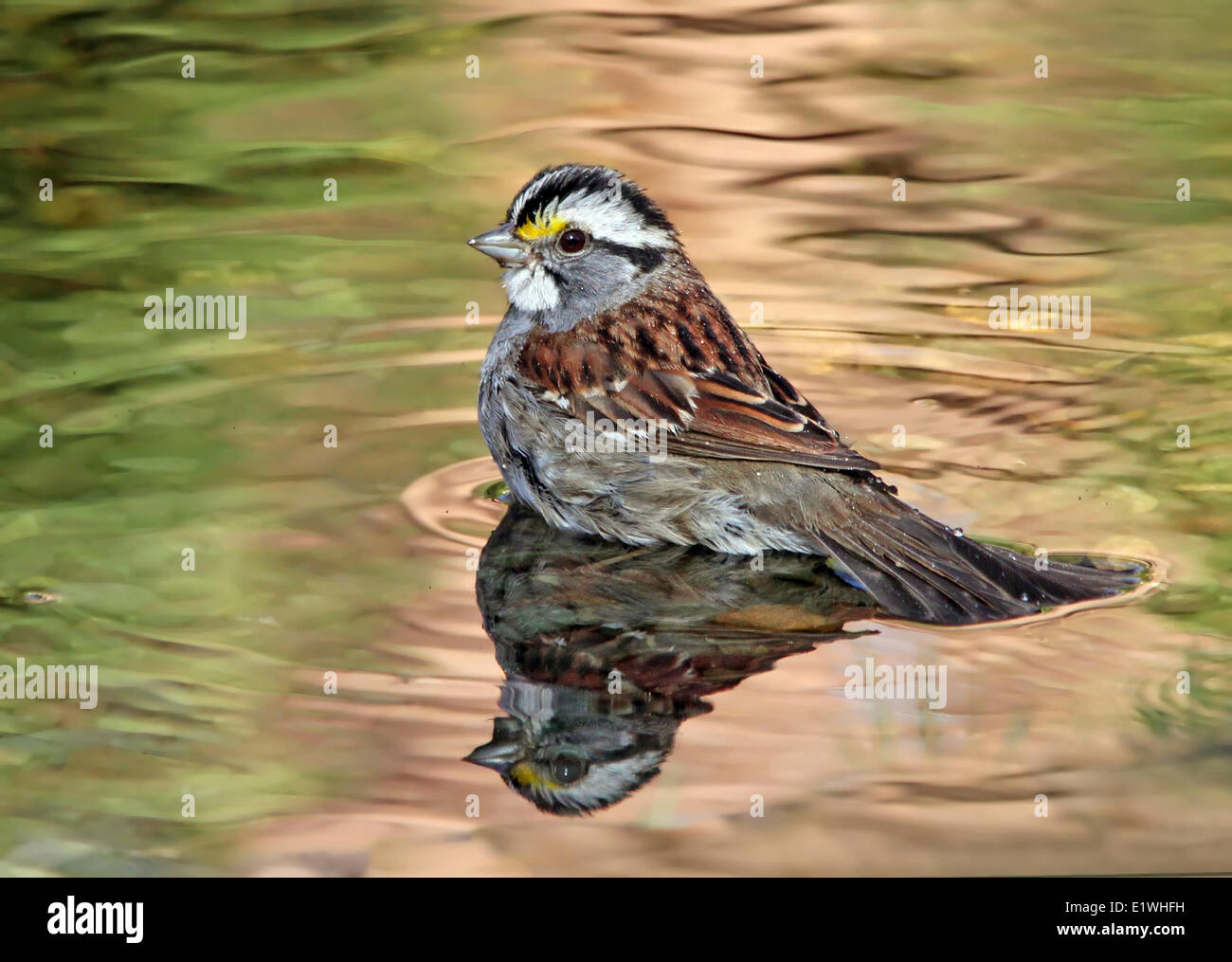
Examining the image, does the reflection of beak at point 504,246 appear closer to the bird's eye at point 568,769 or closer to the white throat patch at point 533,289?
the white throat patch at point 533,289

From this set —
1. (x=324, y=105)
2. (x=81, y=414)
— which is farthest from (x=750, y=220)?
(x=81, y=414)

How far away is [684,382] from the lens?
6457 mm

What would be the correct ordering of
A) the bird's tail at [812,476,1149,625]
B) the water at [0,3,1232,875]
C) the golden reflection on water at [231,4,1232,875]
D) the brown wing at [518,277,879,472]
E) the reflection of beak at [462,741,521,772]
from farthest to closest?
the brown wing at [518,277,879,472] < the bird's tail at [812,476,1149,625] < the reflection of beak at [462,741,521,772] < the water at [0,3,1232,875] < the golden reflection on water at [231,4,1232,875]

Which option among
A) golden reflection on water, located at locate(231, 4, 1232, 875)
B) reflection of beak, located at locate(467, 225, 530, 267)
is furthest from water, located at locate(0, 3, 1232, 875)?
reflection of beak, located at locate(467, 225, 530, 267)

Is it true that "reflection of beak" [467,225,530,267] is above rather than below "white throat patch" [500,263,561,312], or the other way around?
above

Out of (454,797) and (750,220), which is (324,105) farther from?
(454,797)

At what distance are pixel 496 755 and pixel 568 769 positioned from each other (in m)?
0.22

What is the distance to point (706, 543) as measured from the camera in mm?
6270

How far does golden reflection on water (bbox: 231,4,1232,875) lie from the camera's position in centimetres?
441

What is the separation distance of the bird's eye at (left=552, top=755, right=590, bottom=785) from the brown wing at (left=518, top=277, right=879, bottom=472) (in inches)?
67.1

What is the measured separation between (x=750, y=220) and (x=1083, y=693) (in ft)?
18.0

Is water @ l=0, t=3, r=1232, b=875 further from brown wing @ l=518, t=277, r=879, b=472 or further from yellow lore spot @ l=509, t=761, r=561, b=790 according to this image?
brown wing @ l=518, t=277, r=879, b=472

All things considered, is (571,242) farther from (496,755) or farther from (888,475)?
(496,755)

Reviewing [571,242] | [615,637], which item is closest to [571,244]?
[571,242]
